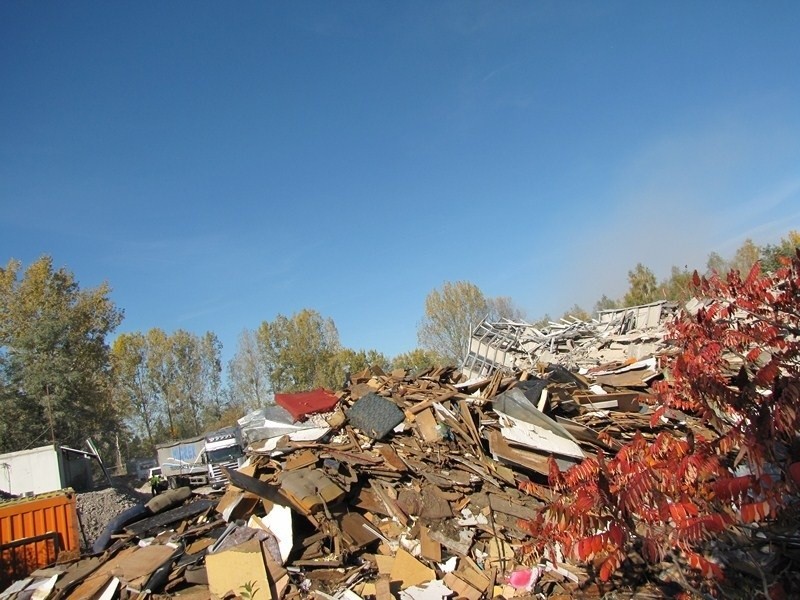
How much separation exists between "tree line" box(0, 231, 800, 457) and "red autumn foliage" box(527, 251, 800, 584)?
2653cm

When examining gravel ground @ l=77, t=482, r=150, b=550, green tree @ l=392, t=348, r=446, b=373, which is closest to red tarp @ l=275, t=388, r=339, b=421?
gravel ground @ l=77, t=482, r=150, b=550

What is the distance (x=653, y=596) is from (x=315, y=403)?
317 inches

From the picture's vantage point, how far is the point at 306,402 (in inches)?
476

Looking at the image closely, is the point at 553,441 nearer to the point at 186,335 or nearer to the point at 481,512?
the point at 481,512

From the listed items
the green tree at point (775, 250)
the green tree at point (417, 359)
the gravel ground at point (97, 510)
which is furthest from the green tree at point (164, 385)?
the green tree at point (775, 250)

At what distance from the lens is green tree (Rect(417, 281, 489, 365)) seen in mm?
51438

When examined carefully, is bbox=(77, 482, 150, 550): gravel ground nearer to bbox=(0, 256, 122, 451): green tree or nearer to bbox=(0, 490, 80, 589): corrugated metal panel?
bbox=(0, 490, 80, 589): corrugated metal panel

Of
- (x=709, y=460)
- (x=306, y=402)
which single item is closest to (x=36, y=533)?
(x=306, y=402)

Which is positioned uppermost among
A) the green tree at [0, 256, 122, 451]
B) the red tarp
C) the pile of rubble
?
the green tree at [0, 256, 122, 451]

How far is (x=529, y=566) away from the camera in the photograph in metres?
6.95

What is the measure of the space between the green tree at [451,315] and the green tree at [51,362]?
96.1 ft

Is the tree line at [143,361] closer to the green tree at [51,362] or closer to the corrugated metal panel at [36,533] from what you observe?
the green tree at [51,362]

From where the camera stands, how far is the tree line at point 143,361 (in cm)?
3086

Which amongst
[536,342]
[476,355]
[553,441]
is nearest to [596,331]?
[536,342]
